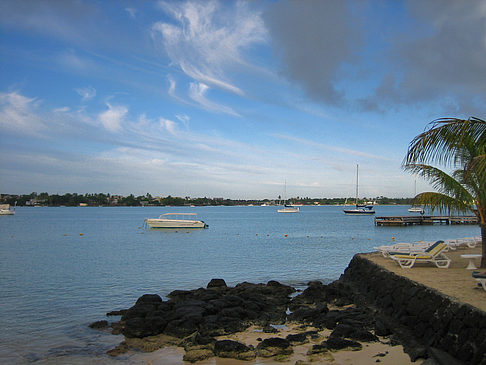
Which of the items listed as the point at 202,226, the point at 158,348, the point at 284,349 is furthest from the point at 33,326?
the point at 202,226

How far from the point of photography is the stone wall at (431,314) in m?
7.54

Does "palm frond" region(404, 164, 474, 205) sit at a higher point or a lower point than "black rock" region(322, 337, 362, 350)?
higher

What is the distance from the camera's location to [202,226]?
63.8 m

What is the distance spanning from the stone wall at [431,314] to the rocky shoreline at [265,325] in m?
0.19

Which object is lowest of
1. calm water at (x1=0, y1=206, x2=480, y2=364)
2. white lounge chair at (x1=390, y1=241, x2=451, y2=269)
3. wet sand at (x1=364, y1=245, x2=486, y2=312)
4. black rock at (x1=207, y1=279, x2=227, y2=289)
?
calm water at (x1=0, y1=206, x2=480, y2=364)

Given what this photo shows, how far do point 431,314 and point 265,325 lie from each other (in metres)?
4.71

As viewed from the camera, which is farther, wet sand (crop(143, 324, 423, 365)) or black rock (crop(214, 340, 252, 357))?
black rock (crop(214, 340, 252, 357))

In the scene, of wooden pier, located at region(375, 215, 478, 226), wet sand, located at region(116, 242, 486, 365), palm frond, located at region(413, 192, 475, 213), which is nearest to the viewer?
wet sand, located at region(116, 242, 486, 365)

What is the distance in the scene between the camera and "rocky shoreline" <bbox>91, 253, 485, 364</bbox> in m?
9.69

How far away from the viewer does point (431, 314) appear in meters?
9.51

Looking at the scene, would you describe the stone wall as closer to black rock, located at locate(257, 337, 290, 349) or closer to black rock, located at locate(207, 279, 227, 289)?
black rock, located at locate(257, 337, 290, 349)

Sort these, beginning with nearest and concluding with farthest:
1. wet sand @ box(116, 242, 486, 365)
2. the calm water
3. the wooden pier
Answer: wet sand @ box(116, 242, 486, 365) < the calm water < the wooden pier

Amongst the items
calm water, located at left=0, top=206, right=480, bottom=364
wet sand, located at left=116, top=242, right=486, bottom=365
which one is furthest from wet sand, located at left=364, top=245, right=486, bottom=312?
calm water, located at left=0, top=206, right=480, bottom=364

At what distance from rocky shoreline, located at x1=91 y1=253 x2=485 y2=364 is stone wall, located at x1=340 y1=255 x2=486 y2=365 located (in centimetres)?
19
